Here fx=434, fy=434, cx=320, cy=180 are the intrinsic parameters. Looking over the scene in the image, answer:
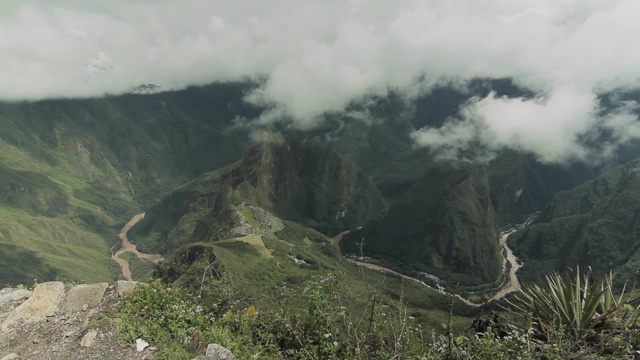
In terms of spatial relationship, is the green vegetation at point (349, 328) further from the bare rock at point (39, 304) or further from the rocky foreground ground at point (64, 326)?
the bare rock at point (39, 304)

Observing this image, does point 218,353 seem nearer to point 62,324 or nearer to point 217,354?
point 217,354

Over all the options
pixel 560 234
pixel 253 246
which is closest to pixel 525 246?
pixel 560 234

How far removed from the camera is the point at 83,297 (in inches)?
549

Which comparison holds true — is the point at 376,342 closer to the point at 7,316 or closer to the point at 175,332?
the point at 175,332

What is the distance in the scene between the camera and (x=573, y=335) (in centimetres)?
947

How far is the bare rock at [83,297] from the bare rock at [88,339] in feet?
7.73

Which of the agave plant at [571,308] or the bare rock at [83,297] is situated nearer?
the agave plant at [571,308]

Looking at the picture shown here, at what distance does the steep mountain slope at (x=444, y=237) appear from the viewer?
168m

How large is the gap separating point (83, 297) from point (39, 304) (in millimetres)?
1355

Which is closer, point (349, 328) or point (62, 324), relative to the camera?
point (349, 328)

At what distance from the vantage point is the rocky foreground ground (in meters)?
11.1

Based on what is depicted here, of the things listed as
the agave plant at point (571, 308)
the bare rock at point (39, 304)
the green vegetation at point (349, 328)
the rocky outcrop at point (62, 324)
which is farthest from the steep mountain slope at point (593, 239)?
the bare rock at point (39, 304)

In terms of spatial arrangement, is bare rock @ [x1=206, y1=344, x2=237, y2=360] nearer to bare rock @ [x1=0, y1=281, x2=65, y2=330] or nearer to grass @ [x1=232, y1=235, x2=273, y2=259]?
bare rock @ [x1=0, y1=281, x2=65, y2=330]

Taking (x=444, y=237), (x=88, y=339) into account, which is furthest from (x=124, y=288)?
(x=444, y=237)
